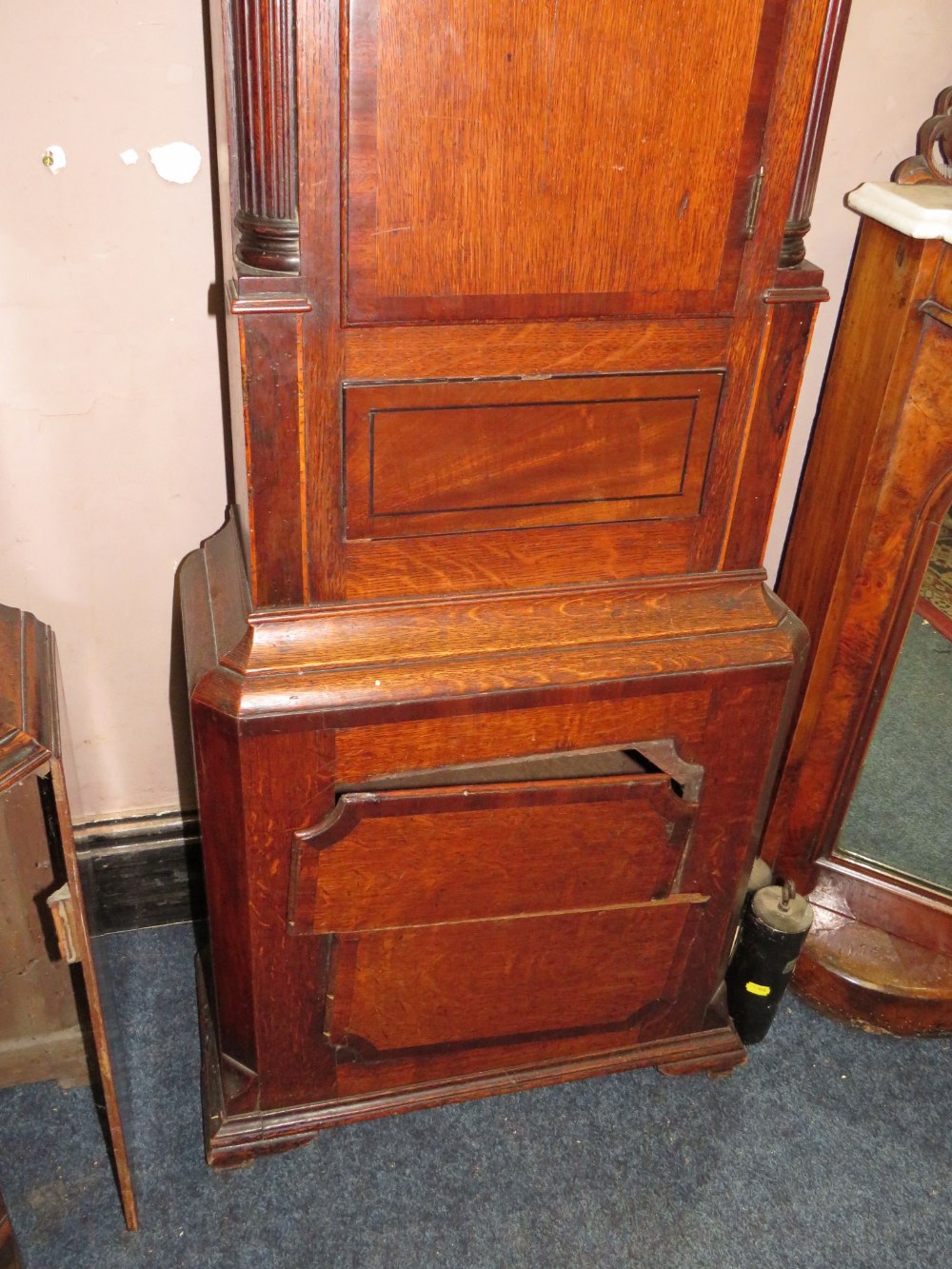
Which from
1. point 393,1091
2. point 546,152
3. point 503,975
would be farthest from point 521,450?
point 393,1091

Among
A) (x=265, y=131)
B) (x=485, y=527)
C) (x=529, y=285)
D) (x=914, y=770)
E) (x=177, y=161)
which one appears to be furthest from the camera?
(x=914, y=770)

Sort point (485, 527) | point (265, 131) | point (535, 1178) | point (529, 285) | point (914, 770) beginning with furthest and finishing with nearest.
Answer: point (914, 770) → point (535, 1178) → point (485, 527) → point (529, 285) → point (265, 131)

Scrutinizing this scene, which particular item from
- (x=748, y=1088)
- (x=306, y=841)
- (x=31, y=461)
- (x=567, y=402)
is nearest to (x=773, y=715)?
(x=567, y=402)

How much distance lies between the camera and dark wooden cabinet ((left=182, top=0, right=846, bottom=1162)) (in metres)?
1.10

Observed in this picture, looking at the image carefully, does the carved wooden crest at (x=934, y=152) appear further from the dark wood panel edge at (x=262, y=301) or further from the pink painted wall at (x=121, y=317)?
the dark wood panel edge at (x=262, y=301)

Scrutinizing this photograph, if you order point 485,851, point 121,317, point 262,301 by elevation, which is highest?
point 262,301

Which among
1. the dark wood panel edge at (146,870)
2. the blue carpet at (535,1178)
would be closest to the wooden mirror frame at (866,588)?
the blue carpet at (535,1178)

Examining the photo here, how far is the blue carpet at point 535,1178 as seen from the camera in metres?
1.63

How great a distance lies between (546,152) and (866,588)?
0.92 meters

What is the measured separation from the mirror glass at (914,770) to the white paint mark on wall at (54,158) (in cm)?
139

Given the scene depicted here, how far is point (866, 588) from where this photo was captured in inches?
68.9

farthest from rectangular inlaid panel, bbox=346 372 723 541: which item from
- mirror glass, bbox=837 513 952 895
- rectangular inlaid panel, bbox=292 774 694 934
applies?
mirror glass, bbox=837 513 952 895

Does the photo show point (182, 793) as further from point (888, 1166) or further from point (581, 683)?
point (888, 1166)

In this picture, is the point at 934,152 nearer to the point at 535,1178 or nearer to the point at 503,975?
the point at 503,975
